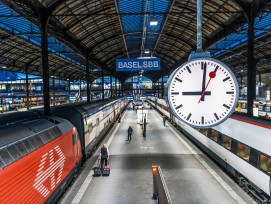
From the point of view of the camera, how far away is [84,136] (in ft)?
56.3

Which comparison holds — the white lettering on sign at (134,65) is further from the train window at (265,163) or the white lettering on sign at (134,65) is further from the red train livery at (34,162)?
the train window at (265,163)

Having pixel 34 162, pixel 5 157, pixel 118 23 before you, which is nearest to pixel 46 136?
pixel 34 162

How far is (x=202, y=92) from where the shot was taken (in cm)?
376

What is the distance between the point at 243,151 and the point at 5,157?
34.6 feet

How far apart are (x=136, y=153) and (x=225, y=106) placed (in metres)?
18.4

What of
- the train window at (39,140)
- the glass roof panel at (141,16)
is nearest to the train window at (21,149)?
the train window at (39,140)

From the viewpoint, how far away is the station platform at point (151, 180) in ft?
41.0

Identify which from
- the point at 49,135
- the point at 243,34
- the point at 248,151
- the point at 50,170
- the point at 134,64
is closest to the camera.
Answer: the point at 50,170

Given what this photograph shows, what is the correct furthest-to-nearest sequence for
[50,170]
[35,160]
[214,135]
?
[214,135] → [50,170] → [35,160]

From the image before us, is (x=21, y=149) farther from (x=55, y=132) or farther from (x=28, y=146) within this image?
(x=55, y=132)

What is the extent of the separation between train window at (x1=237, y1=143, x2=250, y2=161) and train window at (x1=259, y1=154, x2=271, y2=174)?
131 centimetres

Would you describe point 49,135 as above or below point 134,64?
below

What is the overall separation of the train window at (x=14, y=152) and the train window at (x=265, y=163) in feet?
29.5

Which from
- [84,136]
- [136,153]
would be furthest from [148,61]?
[84,136]
